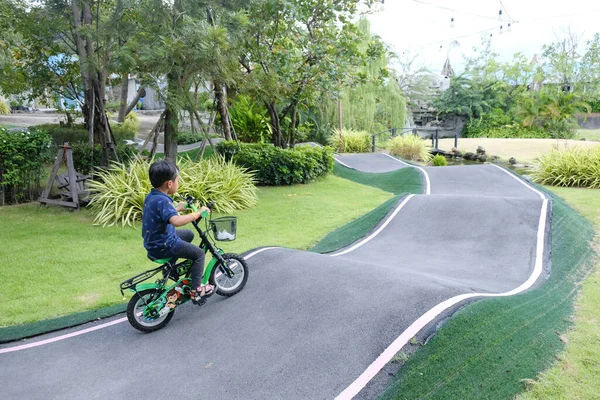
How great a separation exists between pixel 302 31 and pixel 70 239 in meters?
6.87

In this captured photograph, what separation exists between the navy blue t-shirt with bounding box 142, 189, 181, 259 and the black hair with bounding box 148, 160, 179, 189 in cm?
8

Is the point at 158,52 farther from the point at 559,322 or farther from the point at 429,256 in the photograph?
the point at 559,322

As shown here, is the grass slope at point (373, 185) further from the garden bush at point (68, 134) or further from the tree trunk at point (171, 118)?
the garden bush at point (68, 134)

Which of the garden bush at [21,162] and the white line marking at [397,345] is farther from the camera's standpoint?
the garden bush at [21,162]

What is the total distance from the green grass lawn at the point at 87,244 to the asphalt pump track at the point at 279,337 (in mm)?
813

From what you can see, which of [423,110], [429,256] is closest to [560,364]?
[429,256]

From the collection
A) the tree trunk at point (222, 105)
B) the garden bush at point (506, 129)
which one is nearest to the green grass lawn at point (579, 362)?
the tree trunk at point (222, 105)

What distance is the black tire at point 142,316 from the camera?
3.61 m

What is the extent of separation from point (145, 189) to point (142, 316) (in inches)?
169

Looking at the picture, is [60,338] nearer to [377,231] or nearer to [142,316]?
[142,316]

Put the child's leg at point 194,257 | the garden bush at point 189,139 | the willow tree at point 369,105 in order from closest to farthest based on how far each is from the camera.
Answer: the child's leg at point 194,257 < the garden bush at point 189,139 < the willow tree at point 369,105

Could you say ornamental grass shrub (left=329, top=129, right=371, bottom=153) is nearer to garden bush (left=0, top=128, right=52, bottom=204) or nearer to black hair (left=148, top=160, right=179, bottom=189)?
garden bush (left=0, top=128, right=52, bottom=204)

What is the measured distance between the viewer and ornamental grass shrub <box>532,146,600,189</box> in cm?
1022

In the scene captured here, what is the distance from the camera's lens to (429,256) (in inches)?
222
